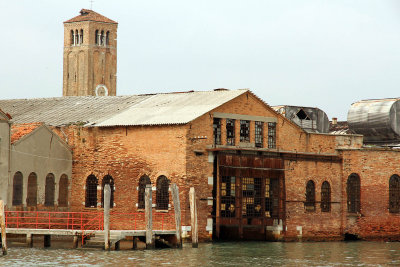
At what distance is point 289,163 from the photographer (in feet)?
178

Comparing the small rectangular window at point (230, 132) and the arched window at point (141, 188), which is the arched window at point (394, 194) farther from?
the arched window at point (141, 188)

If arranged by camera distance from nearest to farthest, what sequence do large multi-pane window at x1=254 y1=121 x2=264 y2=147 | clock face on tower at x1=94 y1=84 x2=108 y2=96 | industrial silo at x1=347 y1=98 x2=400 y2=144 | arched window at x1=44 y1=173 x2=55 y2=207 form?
arched window at x1=44 y1=173 x2=55 y2=207 < large multi-pane window at x1=254 y1=121 x2=264 y2=147 < industrial silo at x1=347 y1=98 x2=400 y2=144 < clock face on tower at x1=94 y1=84 x2=108 y2=96

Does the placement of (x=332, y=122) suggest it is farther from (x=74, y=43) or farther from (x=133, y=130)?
(x=74, y=43)

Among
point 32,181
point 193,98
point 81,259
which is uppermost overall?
point 193,98

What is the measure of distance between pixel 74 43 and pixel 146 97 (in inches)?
2292

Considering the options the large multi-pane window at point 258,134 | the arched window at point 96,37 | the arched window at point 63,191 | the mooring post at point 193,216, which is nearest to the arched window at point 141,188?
the arched window at point 63,191

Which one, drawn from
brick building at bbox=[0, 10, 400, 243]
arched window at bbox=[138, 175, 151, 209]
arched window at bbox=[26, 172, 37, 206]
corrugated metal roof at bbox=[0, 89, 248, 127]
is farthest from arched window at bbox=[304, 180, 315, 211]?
arched window at bbox=[26, 172, 37, 206]

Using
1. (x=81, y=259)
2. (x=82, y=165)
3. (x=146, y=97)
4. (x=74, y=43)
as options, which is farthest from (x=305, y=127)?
(x=74, y=43)

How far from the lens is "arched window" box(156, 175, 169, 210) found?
2004 inches

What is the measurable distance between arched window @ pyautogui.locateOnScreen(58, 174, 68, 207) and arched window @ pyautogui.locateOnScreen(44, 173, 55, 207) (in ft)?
1.76

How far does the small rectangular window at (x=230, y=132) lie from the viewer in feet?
172

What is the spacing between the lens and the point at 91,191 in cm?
5394

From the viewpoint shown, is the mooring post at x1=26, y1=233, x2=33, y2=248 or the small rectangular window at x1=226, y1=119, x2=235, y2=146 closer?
the mooring post at x1=26, y1=233, x2=33, y2=248

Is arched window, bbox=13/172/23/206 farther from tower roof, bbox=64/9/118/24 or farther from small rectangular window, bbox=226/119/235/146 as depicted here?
tower roof, bbox=64/9/118/24
